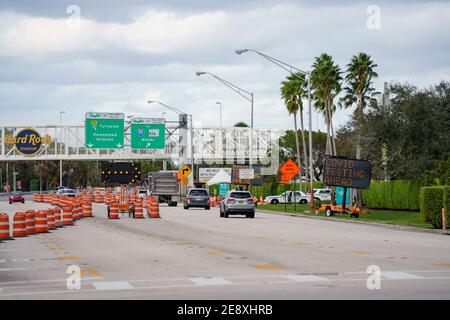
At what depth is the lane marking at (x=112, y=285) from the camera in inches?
587

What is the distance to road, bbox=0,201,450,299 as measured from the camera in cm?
1414

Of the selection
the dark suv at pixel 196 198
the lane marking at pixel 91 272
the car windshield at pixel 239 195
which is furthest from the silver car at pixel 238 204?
the lane marking at pixel 91 272

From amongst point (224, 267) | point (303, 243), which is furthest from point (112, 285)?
point (303, 243)

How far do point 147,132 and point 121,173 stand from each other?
36025 mm

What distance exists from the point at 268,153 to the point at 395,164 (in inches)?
3907

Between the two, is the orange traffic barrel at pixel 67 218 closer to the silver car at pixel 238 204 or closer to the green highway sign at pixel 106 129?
the silver car at pixel 238 204

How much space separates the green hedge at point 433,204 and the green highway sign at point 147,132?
53.4 m

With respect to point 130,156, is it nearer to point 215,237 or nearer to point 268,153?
point 268,153

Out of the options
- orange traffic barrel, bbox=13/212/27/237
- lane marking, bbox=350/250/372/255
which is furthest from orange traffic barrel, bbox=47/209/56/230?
lane marking, bbox=350/250/372/255

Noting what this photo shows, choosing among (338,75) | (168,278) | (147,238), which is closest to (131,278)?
(168,278)

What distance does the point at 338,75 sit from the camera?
78312mm

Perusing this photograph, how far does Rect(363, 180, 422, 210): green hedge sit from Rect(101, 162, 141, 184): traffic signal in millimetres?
18758

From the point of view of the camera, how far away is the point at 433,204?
3869 centimetres

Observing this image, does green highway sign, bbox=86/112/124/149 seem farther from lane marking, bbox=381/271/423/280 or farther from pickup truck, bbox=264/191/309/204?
lane marking, bbox=381/271/423/280
